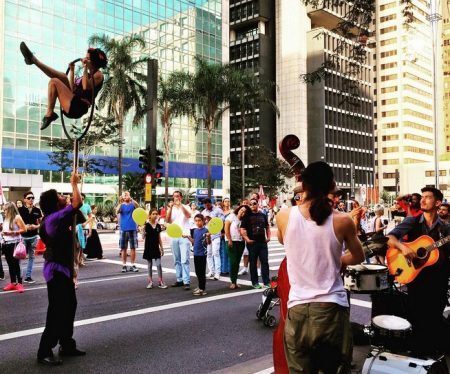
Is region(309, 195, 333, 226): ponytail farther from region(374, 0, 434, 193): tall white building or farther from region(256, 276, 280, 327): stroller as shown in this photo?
region(374, 0, 434, 193): tall white building

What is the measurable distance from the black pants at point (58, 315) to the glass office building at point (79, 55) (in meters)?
39.1

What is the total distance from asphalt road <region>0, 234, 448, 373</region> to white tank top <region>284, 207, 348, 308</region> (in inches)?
98.5

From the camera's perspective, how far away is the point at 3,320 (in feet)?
24.2

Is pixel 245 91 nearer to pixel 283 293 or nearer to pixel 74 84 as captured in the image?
pixel 74 84

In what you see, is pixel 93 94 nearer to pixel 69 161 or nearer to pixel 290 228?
pixel 290 228

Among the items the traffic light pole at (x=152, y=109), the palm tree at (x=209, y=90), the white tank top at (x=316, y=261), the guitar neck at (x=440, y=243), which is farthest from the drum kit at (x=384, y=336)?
the palm tree at (x=209, y=90)

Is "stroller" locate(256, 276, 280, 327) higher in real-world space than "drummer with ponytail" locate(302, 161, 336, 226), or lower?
lower

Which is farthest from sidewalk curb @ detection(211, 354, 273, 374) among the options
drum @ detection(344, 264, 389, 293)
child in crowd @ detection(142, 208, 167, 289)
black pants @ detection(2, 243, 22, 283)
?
black pants @ detection(2, 243, 22, 283)

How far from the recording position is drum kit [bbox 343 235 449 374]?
3.83m

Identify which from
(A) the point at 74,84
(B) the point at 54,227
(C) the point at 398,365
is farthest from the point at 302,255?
(A) the point at 74,84

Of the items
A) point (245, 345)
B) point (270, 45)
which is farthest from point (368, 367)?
point (270, 45)

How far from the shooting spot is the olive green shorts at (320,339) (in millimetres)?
2799

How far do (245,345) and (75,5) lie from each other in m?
53.7

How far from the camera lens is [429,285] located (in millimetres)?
4980
